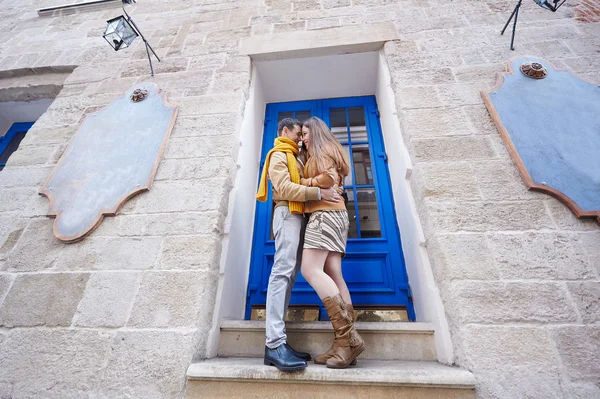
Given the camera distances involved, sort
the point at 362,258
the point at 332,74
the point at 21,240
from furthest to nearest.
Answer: the point at 332,74, the point at 362,258, the point at 21,240

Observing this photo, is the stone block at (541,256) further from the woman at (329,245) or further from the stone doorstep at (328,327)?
the woman at (329,245)

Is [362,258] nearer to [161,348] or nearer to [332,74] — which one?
[161,348]

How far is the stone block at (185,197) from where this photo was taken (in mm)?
2074

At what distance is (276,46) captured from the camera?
309cm

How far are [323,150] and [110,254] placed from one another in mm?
1648

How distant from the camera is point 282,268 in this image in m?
1.64

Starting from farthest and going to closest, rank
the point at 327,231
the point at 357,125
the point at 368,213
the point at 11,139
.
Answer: the point at 11,139, the point at 357,125, the point at 368,213, the point at 327,231

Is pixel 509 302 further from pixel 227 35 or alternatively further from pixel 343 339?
pixel 227 35

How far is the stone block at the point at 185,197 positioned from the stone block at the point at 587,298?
2.22 meters

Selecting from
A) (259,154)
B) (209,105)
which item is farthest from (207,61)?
(259,154)

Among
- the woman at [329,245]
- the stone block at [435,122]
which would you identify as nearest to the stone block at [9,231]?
the woman at [329,245]

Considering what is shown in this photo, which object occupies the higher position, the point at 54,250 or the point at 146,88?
the point at 146,88

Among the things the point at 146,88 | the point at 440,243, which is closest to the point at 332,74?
the point at 146,88

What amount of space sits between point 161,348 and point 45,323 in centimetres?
82
